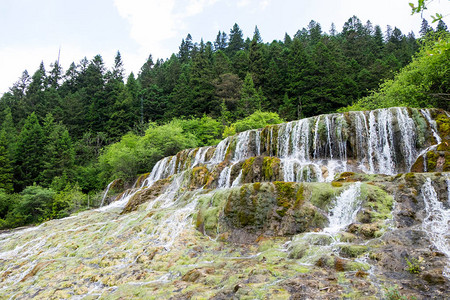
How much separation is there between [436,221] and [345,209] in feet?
7.25

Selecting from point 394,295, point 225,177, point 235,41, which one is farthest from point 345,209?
point 235,41

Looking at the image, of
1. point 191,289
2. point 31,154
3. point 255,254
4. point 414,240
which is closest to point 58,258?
point 191,289

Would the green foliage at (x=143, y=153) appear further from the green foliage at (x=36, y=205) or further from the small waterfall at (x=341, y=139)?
the small waterfall at (x=341, y=139)

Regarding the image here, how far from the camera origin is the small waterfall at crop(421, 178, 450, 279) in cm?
575

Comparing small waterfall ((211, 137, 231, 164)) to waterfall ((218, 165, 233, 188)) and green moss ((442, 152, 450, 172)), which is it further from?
green moss ((442, 152, 450, 172))

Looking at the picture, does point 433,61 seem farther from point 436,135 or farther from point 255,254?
point 255,254

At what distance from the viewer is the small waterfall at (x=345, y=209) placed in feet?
25.6

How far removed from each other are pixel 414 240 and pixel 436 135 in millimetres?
10284

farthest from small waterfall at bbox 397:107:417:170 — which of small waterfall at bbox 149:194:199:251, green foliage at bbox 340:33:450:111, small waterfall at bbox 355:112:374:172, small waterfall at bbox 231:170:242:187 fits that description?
small waterfall at bbox 149:194:199:251

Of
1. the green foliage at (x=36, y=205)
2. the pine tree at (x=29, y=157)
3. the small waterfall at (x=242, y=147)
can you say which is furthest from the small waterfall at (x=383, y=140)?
the pine tree at (x=29, y=157)

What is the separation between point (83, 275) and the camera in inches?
291

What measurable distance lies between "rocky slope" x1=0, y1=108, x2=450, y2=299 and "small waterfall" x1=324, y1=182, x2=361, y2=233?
0.12 ft

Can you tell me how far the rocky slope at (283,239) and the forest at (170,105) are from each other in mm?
10366

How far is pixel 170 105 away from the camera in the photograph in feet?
150
